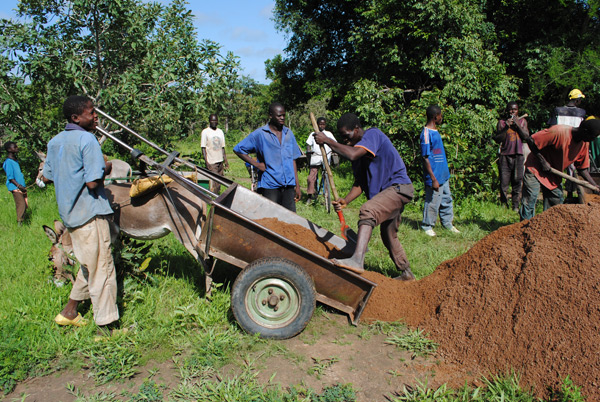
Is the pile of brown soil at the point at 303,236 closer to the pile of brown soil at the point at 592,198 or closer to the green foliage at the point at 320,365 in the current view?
the green foliage at the point at 320,365

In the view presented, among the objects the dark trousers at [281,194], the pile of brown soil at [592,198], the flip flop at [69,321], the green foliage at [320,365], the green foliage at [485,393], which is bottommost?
the flip flop at [69,321]

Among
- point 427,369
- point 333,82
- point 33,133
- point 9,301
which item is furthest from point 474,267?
point 333,82

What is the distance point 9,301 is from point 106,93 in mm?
4523

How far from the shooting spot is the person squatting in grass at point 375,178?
4022mm

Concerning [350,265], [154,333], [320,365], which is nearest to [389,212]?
[350,265]

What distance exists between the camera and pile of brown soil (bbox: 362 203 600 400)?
2992mm

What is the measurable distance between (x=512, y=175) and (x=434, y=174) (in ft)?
9.64

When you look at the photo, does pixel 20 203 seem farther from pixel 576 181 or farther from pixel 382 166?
pixel 576 181

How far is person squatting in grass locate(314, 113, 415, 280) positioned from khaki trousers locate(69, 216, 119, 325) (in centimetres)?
212

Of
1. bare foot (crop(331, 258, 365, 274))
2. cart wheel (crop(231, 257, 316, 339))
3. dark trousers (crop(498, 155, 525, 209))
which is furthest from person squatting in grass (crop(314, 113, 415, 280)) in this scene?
dark trousers (crop(498, 155, 525, 209))

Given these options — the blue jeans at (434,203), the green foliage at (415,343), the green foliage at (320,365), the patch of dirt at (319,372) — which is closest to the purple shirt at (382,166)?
the green foliage at (415,343)

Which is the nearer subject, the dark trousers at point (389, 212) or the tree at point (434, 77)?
the dark trousers at point (389, 212)

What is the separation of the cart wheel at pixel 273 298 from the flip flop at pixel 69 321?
4.85 ft

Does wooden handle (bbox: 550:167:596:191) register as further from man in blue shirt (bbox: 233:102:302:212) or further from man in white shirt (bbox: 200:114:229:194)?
man in white shirt (bbox: 200:114:229:194)
